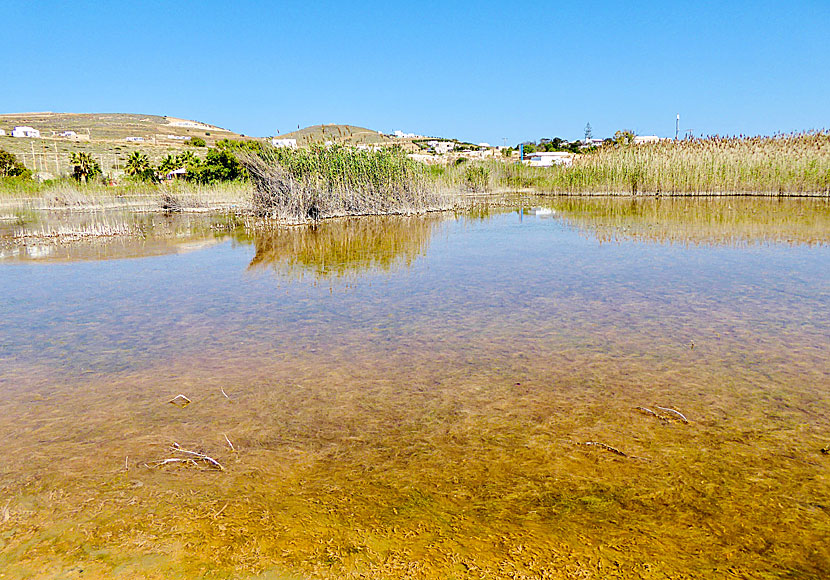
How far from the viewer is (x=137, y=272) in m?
8.15

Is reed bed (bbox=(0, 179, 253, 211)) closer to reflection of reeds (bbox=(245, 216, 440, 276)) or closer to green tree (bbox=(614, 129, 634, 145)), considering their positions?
reflection of reeds (bbox=(245, 216, 440, 276))

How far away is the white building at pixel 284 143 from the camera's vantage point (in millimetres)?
17109

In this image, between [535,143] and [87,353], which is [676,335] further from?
[535,143]

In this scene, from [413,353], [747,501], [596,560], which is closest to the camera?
[596,560]

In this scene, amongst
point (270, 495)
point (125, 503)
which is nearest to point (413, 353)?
point (270, 495)

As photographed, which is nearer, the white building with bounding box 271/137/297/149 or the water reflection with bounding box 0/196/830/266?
the water reflection with bounding box 0/196/830/266

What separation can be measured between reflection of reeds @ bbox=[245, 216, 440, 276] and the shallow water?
5.01 ft

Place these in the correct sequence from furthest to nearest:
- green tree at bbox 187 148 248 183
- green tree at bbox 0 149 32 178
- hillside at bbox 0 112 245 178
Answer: hillside at bbox 0 112 245 178 → green tree at bbox 187 148 248 183 → green tree at bbox 0 149 32 178

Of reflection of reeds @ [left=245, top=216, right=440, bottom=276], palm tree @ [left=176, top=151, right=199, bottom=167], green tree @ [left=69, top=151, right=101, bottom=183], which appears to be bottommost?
reflection of reeds @ [left=245, top=216, right=440, bottom=276]

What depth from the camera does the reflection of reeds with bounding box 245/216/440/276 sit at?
8500 millimetres

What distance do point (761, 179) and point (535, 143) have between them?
71676mm

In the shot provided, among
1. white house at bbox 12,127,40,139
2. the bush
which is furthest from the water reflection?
white house at bbox 12,127,40,139

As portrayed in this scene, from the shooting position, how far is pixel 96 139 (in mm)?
64875

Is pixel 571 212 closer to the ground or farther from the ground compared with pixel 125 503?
farther from the ground
